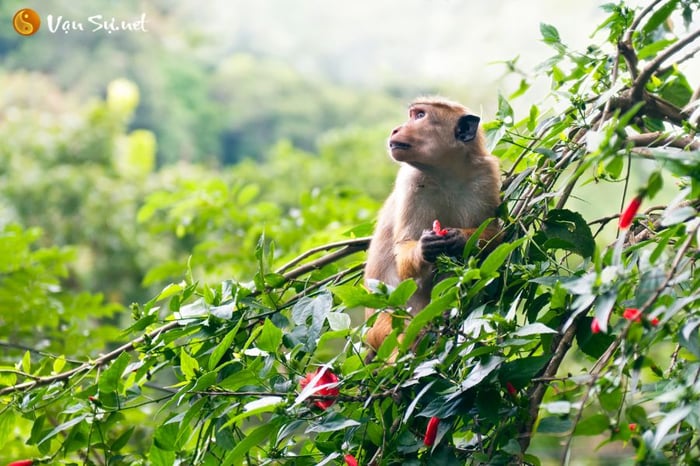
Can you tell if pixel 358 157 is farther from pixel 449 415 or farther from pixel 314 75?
pixel 314 75

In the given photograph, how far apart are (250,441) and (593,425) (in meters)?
0.81

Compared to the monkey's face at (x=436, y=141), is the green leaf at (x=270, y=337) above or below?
below

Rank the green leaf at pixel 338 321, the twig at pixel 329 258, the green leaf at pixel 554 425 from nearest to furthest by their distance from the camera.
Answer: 1. the green leaf at pixel 554 425
2. the green leaf at pixel 338 321
3. the twig at pixel 329 258

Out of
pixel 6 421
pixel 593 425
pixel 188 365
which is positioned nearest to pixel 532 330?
pixel 593 425

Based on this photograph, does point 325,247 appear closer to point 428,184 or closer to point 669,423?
point 428,184

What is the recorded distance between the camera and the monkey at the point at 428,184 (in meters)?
3.33

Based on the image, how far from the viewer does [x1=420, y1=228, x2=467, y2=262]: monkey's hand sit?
9.62 ft

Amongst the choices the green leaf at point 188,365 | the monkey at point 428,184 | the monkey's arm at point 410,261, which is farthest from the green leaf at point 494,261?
the monkey at point 428,184

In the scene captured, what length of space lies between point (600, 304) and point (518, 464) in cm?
41

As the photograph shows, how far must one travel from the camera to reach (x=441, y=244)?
2.93m

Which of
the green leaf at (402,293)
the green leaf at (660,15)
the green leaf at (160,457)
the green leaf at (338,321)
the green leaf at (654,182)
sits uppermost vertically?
the green leaf at (660,15)

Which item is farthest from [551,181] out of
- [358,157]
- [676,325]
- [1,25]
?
[1,25]

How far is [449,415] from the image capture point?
1.91 meters

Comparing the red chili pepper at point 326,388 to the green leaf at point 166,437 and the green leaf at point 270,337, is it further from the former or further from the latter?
the green leaf at point 166,437
